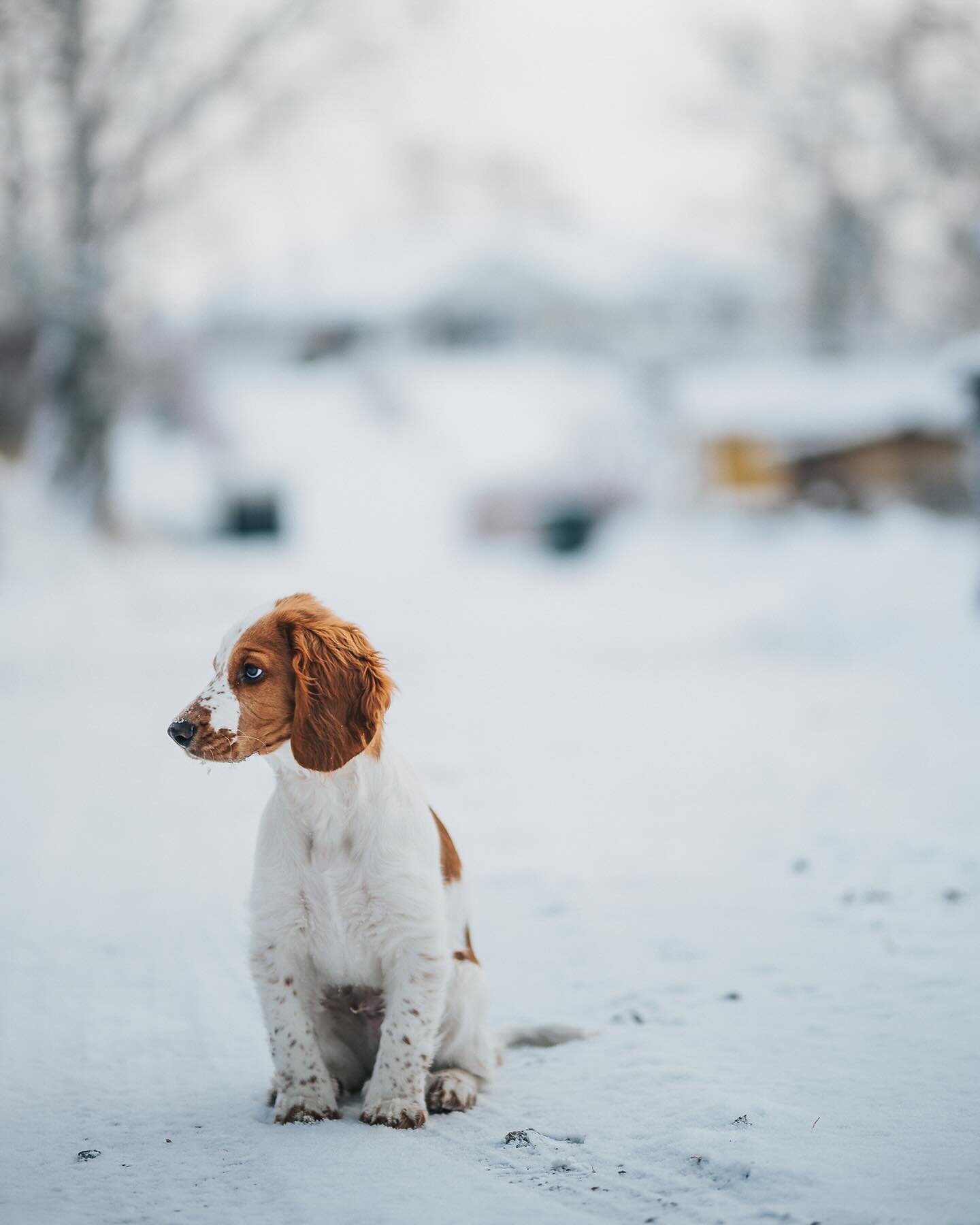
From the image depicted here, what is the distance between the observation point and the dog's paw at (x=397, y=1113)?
10.6 feet

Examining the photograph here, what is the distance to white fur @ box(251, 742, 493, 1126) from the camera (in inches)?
126

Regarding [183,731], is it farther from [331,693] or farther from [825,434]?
[825,434]

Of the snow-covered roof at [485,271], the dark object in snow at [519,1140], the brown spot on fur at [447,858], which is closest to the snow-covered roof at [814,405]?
the snow-covered roof at [485,271]

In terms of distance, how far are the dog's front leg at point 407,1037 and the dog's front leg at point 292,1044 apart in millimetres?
126

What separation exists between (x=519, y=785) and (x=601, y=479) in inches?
1103

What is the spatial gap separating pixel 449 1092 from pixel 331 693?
112 cm

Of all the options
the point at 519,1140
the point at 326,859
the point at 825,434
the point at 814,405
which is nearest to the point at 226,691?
the point at 326,859

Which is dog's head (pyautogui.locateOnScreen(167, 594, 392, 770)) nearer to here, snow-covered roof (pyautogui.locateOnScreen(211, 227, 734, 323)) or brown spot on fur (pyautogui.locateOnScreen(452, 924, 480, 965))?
brown spot on fur (pyautogui.locateOnScreen(452, 924, 480, 965))

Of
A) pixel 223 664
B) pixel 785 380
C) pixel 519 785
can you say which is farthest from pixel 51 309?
pixel 785 380

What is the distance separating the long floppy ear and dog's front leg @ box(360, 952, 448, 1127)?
0.55 metres

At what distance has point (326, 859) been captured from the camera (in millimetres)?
3221

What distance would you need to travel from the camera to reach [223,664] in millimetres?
3291

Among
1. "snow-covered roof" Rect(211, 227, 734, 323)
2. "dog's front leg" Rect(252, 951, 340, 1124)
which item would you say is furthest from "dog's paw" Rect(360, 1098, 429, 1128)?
"snow-covered roof" Rect(211, 227, 734, 323)

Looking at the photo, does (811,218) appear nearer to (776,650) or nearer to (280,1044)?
(776,650)
